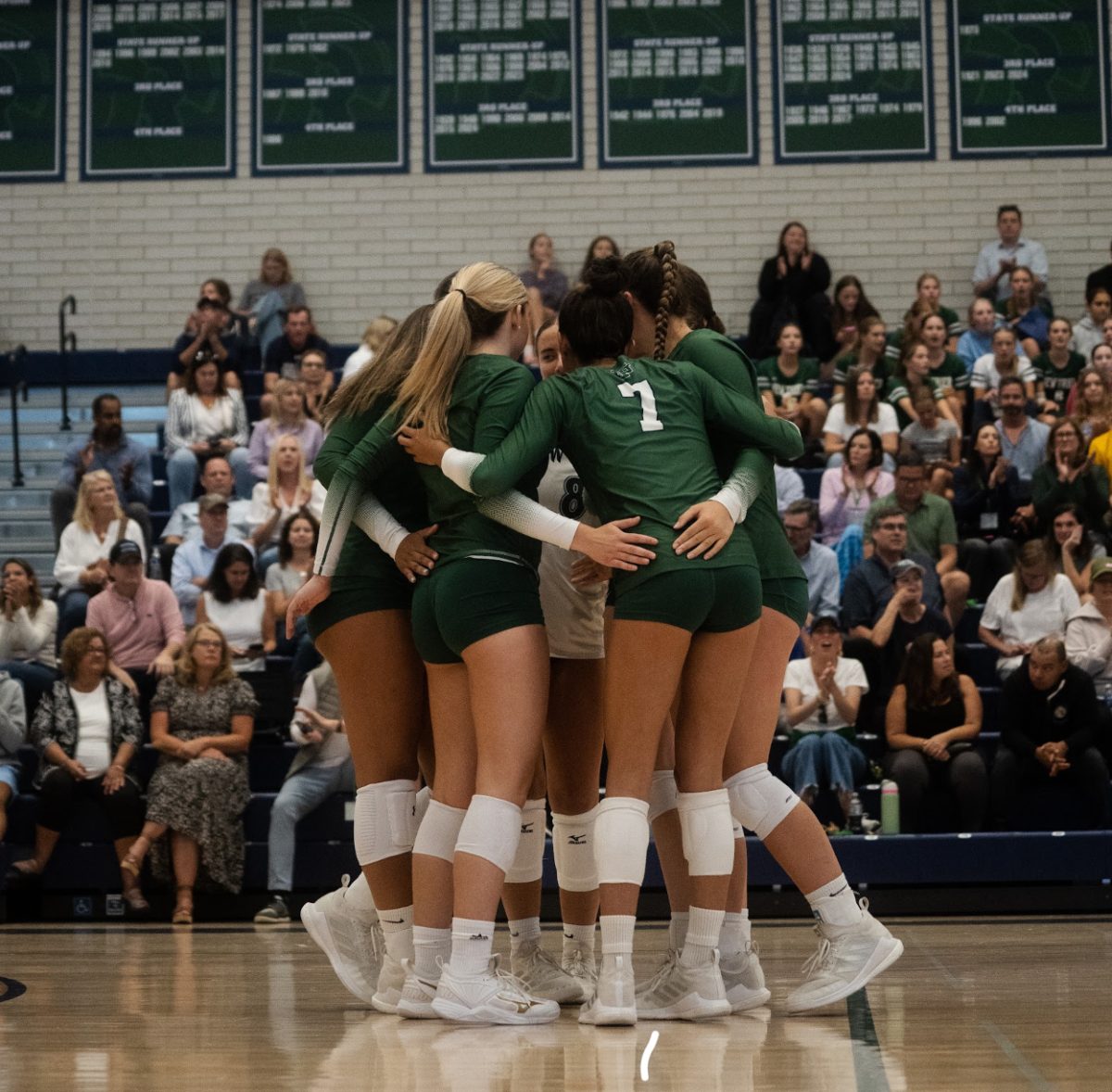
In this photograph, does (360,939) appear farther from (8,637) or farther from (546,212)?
(546,212)

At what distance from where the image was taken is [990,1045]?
367 centimetres

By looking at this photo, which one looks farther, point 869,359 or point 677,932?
point 869,359


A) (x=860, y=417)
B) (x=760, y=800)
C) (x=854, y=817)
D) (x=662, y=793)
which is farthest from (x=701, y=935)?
(x=860, y=417)

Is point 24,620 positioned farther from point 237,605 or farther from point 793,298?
point 793,298

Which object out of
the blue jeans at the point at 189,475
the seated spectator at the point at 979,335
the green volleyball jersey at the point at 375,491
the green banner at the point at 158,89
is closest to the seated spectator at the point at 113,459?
the blue jeans at the point at 189,475

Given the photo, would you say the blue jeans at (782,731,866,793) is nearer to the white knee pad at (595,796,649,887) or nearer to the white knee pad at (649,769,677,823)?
the white knee pad at (649,769,677,823)

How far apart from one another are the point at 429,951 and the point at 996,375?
27.0 ft

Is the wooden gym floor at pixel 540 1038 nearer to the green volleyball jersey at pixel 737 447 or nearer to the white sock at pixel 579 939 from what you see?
the white sock at pixel 579 939

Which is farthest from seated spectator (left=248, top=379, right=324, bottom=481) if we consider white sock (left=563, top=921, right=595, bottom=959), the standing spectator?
white sock (left=563, top=921, right=595, bottom=959)

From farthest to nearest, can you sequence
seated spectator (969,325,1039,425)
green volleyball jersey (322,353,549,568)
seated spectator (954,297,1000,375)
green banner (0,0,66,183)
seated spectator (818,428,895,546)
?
green banner (0,0,66,183)
seated spectator (954,297,1000,375)
seated spectator (969,325,1039,425)
seated spectator (818,428,895,546)
green volleyball jersey (322,353,549,568)

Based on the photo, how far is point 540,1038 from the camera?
380cm

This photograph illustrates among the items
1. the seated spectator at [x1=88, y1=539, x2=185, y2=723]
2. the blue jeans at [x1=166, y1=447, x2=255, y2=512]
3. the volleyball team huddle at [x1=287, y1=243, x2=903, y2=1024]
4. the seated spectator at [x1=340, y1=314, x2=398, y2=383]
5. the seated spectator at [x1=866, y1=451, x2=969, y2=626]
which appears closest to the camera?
the volleyball team huddle at [x1=287, y1=243, x2=903, y2=1024]

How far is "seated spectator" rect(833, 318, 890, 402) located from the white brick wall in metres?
1.81

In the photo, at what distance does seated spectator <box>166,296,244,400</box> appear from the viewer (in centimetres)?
1179
